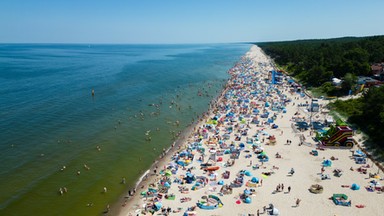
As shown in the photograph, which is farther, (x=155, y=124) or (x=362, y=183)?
(x=155, y=124)

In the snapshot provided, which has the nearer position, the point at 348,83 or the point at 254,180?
the point at 254,180

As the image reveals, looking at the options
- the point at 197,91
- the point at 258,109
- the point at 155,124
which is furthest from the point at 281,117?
the point at 197,91

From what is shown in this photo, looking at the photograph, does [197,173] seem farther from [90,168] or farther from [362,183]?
[362,183]

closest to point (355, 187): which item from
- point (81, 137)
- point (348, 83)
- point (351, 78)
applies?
point (81, 137)

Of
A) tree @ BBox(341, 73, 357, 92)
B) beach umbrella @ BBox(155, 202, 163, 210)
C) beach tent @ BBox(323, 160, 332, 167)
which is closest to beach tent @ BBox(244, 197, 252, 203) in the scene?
beach umbrella @ BBox(155, 202, 163, 210)

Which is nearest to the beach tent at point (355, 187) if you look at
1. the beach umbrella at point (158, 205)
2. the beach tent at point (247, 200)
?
the beach tent at point (247, 200)

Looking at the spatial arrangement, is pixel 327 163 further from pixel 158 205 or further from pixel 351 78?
pixel 351 78

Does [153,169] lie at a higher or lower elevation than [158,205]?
lower

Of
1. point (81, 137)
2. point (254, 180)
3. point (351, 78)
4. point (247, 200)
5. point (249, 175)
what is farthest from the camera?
point (351, 78)

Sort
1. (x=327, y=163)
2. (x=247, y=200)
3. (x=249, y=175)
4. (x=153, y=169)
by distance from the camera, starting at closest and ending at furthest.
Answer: (x=247, y=200)
(x=249, y=175)
(x=327, y=163)
(x=153, y=169)
